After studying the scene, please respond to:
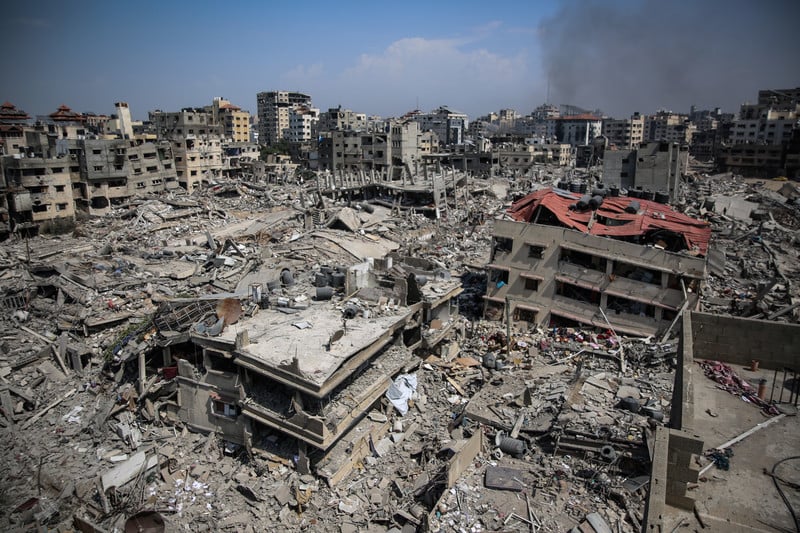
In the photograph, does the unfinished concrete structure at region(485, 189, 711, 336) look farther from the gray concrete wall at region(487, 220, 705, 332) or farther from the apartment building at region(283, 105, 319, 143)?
the apartment building at region(283, 105, 319, 143)

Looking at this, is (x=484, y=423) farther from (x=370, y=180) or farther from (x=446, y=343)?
(x=370, y=180)

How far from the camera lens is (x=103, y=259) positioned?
77.7 ft

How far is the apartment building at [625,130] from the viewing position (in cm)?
9138

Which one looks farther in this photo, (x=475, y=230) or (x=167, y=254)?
(x=475, y=230)

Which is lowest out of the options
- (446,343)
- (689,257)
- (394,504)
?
(394,504)

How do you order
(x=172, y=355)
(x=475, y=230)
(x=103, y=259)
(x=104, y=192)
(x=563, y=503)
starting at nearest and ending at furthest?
1. (x=563, y=503)
2. (x=172, y=355)
3. (x=103, y=259)
4. (x=475, y=230)
5. (x=104, y=192)

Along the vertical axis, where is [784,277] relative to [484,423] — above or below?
above

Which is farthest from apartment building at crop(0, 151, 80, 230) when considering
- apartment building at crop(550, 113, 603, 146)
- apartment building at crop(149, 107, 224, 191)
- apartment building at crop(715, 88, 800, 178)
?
apartment building at crop(550, 113, 603, 146)

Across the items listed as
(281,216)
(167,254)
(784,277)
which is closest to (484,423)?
(784,277)

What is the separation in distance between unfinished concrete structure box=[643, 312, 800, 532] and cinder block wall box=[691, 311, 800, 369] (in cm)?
1

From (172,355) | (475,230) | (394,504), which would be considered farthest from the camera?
(475,230)

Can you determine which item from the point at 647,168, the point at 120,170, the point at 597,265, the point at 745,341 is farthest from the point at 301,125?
the point at 745,341

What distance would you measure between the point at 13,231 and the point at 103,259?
1200 cm

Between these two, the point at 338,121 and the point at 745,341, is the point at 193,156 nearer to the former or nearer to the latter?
the point at 338,121
